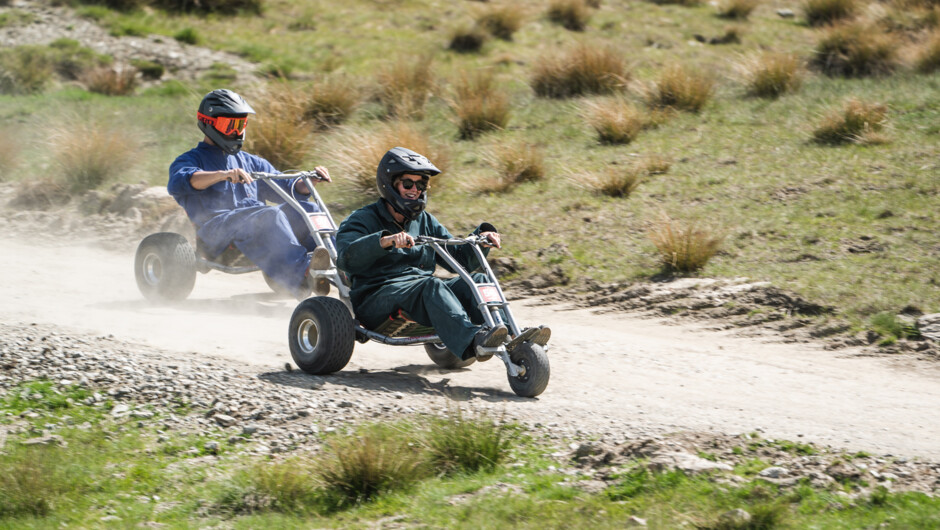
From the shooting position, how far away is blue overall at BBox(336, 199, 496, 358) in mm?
5930

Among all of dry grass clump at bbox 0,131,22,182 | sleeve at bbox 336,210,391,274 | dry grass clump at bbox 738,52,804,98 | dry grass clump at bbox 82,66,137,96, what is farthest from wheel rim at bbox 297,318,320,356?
dry grass clump at bbox 82,66,137,96

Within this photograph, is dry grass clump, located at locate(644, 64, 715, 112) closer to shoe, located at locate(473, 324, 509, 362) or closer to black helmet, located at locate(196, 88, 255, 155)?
black helmet, located at locate(196, 88, 255, 155)

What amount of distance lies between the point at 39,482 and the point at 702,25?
18456 mm

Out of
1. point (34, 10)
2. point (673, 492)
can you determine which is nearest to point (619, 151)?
point (673, 492)

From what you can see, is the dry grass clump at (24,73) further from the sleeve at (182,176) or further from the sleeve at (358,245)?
the sleeve at (358,245)

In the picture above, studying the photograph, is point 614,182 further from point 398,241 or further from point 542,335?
point 398,241

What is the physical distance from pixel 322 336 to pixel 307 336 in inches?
13.0

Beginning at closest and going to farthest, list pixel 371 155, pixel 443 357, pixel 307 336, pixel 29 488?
pixel 29 488
pixel 307 336
pixel 443 357
pixel 371 155

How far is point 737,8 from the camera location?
69.6 ft

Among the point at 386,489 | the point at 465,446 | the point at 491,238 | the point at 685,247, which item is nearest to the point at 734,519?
the point at 465,446

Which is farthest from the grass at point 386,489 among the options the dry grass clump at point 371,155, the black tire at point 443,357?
the dry grass clump at point 371,155

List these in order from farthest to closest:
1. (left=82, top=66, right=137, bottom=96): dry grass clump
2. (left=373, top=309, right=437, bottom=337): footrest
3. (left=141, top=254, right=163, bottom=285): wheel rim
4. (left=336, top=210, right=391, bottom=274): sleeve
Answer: (left=82, top=66, right=137, bottom=96): dry grass clump, (left=141, top=254, right=163, bottom=285): wheel rim, (left=373, top=309, right=437, bottom=337): footrest, (left=336, top=210, right=391, bottom=274): sleeve

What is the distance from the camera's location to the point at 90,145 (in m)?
12.5

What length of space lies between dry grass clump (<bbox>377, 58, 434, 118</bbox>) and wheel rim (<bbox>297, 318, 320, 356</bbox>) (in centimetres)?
804
